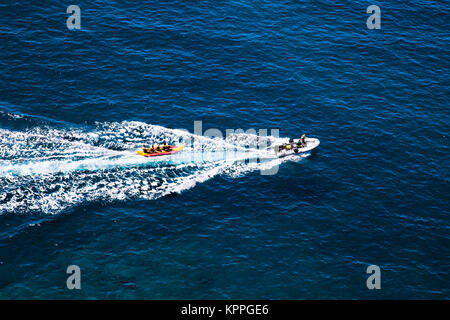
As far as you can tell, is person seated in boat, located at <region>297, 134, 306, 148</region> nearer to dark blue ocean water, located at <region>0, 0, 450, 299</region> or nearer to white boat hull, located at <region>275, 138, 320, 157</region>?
white boat hull, located at <region>275, 138, 320, 157</region>

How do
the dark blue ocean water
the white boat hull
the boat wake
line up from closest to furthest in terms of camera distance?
the dark blue ocean water, the boat wake, the white boat hull

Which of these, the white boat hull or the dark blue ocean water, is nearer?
the dark blue ocean water

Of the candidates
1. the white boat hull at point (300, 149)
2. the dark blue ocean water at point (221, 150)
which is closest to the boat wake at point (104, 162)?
the dark blue ocean water at point (221, 150)

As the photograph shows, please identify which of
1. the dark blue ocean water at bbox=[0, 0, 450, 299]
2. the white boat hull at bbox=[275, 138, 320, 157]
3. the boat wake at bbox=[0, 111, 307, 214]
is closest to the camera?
the dark blue ocean water at bbox=[0, 0, 450, 299]

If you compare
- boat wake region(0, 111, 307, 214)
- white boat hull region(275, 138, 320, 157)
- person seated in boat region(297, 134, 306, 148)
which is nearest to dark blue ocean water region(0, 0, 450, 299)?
boat wake region(0, 111, 307, 214)

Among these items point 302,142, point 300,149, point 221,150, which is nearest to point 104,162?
point 221,150

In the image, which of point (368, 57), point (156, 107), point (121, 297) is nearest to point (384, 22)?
point (368, 57)
